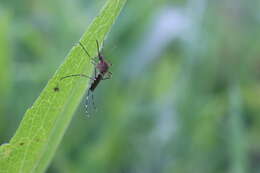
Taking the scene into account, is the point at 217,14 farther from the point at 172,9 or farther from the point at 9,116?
the point at 9,116

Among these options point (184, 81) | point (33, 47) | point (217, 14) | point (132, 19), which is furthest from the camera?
point (217, 14)

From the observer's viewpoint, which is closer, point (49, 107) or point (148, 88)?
point (49, 107)

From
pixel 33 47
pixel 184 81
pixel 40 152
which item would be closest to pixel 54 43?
pixel 33 47

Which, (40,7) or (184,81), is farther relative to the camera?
(40,7)

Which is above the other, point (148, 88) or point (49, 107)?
point (148, 88)

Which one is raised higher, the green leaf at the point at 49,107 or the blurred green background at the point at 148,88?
the blurred green background at the point at 148,88
